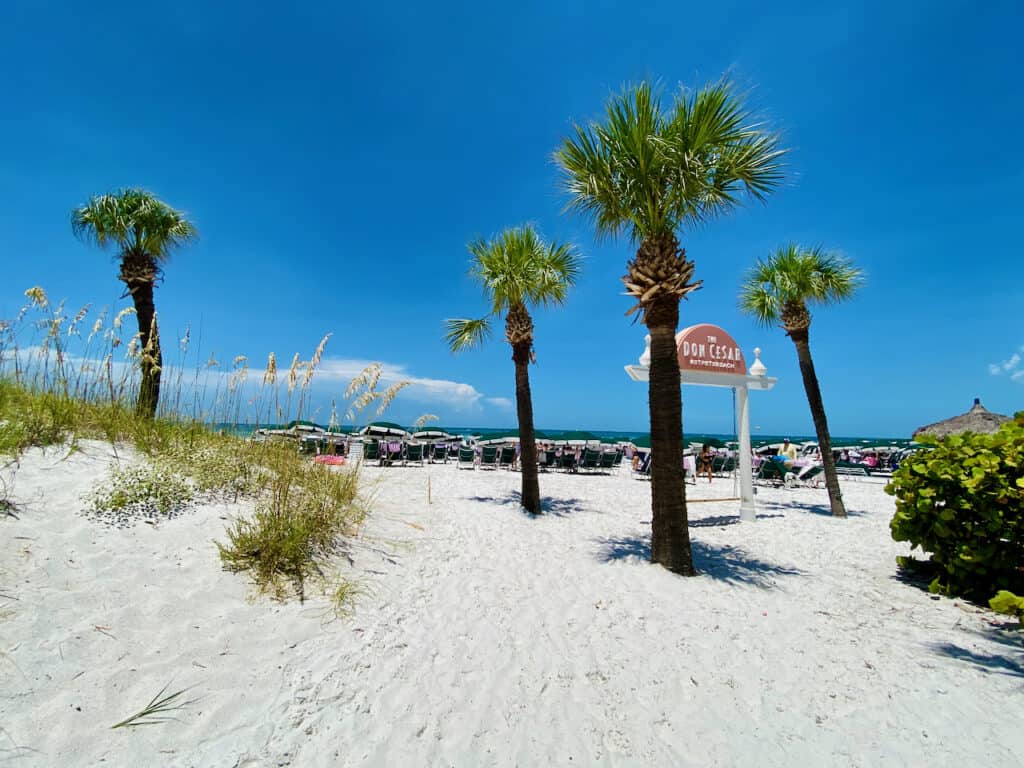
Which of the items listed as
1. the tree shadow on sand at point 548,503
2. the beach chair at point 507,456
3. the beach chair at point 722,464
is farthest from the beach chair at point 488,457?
the beach chair at point 722,464

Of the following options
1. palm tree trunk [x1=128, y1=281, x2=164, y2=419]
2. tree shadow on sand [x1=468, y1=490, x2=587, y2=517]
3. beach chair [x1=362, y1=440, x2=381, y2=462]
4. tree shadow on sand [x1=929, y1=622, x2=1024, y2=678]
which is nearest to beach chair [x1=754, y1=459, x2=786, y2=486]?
tree shadow on sand [x1=468, y1=490, x2=587, y2=517]

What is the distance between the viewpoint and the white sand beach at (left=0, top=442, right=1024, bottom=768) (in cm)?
232

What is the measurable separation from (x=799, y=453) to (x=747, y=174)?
29.4m

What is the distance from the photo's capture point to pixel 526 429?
936 cm

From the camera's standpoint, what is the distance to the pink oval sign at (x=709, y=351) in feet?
31.7

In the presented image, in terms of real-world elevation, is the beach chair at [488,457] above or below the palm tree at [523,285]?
below

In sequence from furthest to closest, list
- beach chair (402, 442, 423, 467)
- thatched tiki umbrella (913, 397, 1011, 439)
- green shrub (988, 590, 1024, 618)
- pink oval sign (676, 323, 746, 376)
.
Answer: beach chair (402, 442, 423, 467) → thatched tiki umbrella (913, 397, 1011, 439) → pink oval sign (676, 323, 746, 376) → green shrub (988, 590, 1024, 618)

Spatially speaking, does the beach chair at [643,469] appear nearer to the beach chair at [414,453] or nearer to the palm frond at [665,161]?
the beach chair at [414,453]

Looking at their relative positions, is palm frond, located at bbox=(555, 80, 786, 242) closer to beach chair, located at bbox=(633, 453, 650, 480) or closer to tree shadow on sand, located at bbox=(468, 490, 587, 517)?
tree shadow on sand, located at bbox=(468, 490, 587, 517)

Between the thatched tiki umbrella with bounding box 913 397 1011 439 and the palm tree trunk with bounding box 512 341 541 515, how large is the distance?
13.4 m

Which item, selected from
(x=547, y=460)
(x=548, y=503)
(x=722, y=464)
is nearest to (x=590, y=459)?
(x=547, y=460)

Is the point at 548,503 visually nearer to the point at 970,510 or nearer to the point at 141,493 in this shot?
the point at 970,510

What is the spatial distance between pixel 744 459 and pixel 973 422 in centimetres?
1159

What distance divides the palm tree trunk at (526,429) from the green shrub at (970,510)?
5.40 metres
